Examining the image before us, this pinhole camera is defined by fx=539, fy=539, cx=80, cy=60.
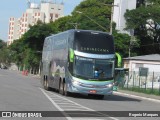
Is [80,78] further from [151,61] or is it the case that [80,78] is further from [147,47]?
[147,47]

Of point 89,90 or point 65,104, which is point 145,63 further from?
point 65,104

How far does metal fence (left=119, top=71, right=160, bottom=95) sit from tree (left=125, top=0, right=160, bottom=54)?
95.6 feet

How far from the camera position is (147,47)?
94.9 m

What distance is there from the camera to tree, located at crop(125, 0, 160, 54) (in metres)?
86.2

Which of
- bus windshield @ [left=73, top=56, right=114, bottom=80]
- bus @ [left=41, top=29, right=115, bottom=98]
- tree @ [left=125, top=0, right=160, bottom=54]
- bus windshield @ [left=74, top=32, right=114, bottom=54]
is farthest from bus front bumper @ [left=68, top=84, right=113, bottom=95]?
tree @ [left=125, top=0, right=160, bottom=54]

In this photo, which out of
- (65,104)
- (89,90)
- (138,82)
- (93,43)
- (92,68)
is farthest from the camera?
(138,82)

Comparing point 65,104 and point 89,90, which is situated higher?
point 65,104

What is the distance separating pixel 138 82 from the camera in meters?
54.5

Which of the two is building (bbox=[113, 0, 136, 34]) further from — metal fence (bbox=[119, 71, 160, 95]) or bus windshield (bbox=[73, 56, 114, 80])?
bus windshield (bbox=[73, 56, 114, 80])

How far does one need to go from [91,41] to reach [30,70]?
9501 cm

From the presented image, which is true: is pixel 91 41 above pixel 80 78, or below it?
above

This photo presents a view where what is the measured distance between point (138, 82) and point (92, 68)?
23.6 m

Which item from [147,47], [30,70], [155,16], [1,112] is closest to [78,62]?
A: [1,112]

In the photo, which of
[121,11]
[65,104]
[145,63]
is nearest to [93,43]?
[65,104]
